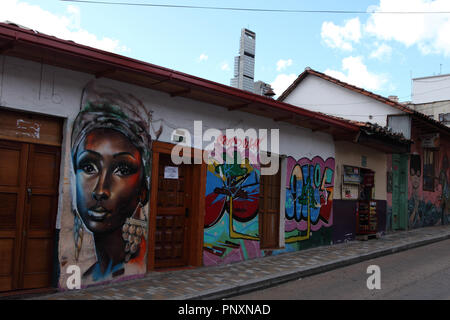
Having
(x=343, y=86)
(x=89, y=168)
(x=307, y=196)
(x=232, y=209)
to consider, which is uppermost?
(x=343, y=86)

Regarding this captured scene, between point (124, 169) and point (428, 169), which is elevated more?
point (428, 169)

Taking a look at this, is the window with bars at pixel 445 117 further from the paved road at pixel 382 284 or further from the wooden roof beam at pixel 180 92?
the wooden roof beam at pixel 180 92

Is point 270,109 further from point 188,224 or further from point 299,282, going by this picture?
point 299,282

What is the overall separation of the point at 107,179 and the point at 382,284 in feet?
16.5

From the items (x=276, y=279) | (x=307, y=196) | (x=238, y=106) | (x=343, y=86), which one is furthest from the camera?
(x=343, y=86)

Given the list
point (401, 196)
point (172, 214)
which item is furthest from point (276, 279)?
point (401, 196)

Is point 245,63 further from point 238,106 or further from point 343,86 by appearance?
point 238,106

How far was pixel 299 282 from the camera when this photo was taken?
7.91 m

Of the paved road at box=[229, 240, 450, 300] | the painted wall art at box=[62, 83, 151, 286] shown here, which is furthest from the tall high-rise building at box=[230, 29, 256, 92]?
the painted wall art at box=[62, 83, 151, 286]

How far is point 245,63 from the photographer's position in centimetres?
2044

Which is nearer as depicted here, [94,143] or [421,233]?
[94,143]

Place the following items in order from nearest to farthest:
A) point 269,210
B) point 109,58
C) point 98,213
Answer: point 109,58 < point 98,213 < point 269,210
